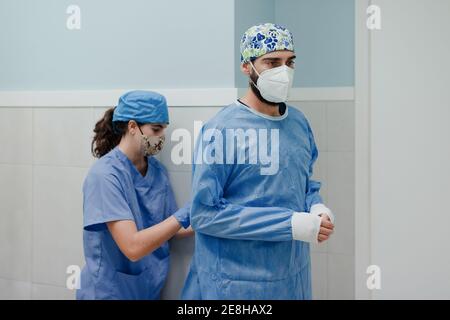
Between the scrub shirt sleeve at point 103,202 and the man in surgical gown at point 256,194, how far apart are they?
19 centimetres

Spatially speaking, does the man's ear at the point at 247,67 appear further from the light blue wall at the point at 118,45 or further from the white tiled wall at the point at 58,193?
the white tiled wall at the point at 58,193

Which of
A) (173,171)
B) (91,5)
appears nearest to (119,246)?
(173,171)

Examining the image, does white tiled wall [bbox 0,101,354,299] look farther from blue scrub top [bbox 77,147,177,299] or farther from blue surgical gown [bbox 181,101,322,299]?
blue surgical gown [bbox 181,101,322,299]

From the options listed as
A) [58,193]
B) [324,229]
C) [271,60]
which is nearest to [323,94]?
[271,60]

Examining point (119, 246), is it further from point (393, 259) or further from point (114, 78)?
point (393, 259)

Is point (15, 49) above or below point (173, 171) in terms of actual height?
above

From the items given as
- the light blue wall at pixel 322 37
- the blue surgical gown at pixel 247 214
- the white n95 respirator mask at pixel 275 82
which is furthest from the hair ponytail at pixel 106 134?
the light blue wall at pixel 322 37

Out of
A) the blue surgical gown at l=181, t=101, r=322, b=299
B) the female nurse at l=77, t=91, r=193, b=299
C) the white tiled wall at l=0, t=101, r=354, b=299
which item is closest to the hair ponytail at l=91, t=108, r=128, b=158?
the female nurse at l=77, t=91, r=193, b=299

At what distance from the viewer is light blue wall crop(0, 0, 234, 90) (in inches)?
51.2

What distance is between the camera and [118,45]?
4.59 ft

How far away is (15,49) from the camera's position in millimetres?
1557

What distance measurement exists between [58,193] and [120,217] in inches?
16.8
